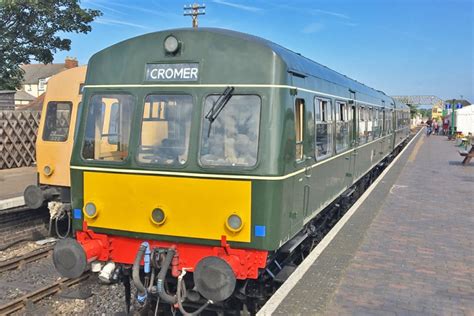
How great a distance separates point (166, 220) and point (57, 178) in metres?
5.84

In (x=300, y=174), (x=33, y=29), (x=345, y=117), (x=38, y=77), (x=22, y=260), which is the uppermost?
(x=38, y=77)

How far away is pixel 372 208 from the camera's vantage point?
31.9ft

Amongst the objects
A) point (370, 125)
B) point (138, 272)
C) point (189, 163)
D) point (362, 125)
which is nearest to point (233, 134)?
point (189, 163)

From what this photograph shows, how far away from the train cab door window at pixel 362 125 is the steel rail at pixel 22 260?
7.10 metres

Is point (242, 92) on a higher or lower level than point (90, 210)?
higher

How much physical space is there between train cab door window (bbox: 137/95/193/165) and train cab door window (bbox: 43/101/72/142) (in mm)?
5549

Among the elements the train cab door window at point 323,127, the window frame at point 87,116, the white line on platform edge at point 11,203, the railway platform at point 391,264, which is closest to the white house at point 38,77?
the white line on platform edge at point 11,203

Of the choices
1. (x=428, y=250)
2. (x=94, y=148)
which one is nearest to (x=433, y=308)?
(x=428, y=250)

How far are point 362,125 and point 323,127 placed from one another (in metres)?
→ 4.87

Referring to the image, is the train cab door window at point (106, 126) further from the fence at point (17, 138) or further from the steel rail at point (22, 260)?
the fence at point (17, 138)

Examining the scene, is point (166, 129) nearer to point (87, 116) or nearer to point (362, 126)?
point (87, 116)

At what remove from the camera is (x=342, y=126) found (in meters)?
8.82

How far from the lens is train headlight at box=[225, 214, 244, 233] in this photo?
194 inches

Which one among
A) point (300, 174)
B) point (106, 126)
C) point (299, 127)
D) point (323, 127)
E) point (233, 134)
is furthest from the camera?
point (323, 127)
